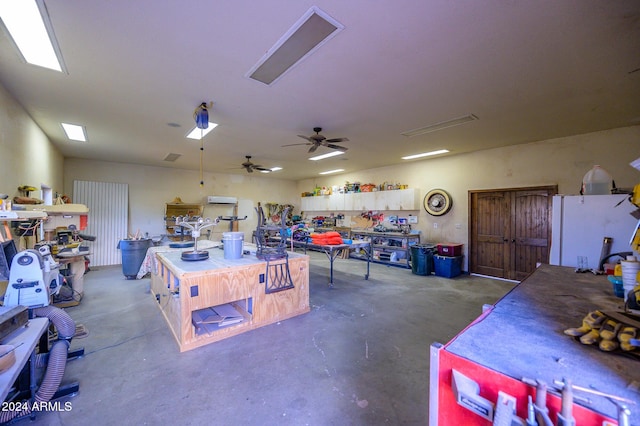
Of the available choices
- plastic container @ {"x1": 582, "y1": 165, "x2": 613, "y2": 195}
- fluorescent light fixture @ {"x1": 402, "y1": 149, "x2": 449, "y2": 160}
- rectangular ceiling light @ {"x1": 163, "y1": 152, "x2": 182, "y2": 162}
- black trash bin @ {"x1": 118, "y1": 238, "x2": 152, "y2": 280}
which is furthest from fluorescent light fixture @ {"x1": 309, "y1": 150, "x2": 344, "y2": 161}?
black trash bin @ {"x1": 118, "y1": 238, "x2": 152, "y2": 280}

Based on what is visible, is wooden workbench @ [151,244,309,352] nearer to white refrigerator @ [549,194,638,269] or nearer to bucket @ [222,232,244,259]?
bucket @ [222,232,244,259]

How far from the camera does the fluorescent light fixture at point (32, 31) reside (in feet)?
5.91

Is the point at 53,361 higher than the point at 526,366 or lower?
lower

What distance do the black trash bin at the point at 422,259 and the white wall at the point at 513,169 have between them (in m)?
0.75

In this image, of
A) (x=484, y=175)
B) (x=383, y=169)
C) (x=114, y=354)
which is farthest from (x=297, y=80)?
(x=383, y=169)

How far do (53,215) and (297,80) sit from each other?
3597mm

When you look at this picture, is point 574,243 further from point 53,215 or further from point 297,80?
point 53,215

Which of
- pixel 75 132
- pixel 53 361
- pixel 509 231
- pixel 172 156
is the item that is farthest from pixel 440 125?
pixel 75 132

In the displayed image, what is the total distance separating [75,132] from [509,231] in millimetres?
8562

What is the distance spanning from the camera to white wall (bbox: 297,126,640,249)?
13.7 feet

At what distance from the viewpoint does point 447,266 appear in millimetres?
5727

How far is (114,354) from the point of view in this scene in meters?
2.60

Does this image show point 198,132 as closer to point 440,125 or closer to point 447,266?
point 440,125

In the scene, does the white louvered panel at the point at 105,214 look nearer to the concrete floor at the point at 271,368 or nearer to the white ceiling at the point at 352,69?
the white ceiling at the point at 352,69
